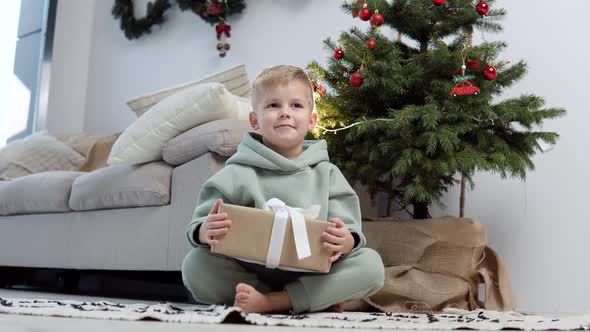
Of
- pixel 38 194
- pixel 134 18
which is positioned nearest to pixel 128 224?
pixel 38 194

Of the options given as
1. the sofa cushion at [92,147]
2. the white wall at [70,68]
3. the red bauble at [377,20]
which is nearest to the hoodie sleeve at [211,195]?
the red bauble at [377,20]

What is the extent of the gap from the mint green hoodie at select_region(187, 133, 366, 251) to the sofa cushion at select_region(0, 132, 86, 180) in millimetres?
1693

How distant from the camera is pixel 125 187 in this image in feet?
6.65

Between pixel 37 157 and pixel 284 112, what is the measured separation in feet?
6.07

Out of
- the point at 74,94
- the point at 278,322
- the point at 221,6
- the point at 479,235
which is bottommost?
the point at 278,322

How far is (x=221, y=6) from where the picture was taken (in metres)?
3.12

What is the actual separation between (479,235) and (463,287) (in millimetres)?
155

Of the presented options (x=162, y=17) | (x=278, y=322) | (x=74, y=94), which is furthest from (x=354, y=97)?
(x=74, y=94)

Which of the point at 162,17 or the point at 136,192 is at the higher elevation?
the point at 162,17

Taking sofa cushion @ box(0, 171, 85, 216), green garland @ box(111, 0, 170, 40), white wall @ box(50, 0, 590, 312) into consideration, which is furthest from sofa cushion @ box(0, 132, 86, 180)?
white wall @ box(50, 0, 590, 312)

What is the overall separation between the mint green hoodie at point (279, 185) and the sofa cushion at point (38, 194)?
1.05 m

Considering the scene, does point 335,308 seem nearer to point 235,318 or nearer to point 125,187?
point 235,318

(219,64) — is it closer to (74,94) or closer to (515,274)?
(74,94)

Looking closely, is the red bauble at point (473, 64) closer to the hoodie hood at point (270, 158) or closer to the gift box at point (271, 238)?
the hoodie hood at point (270, 158)
